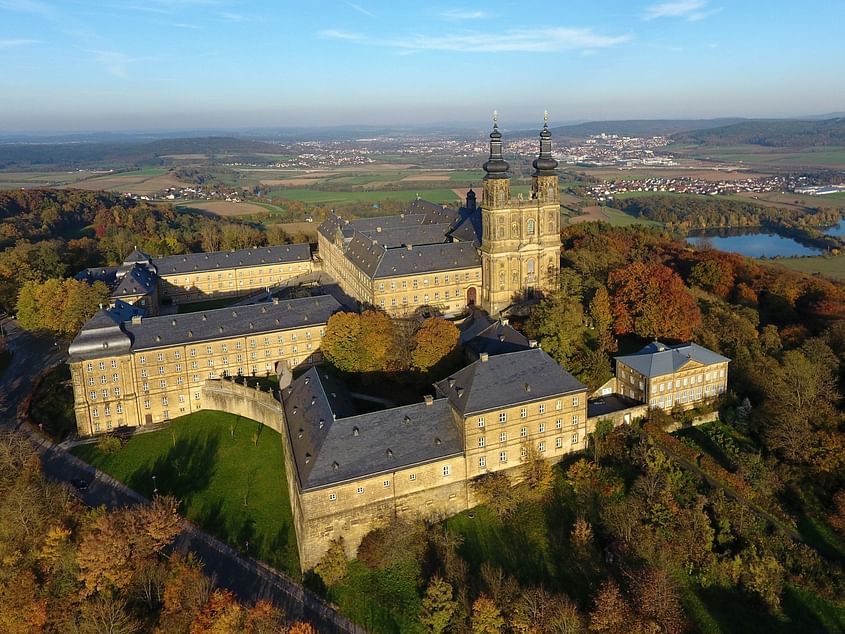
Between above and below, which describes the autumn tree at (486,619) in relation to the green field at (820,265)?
below

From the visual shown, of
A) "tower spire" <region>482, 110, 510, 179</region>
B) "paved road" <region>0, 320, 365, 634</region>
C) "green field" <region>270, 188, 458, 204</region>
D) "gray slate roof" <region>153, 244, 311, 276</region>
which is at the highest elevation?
"tower spire" <region>482, 110, 510, 179</region>

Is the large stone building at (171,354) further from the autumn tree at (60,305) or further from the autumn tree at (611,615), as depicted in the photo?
the autumn tree at (611,615)

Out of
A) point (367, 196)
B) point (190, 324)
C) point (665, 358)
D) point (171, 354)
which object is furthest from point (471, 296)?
point (367, 196)

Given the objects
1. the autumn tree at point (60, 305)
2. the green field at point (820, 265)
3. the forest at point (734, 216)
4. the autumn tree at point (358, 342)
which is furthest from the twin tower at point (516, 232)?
the forest at point (734, 216)

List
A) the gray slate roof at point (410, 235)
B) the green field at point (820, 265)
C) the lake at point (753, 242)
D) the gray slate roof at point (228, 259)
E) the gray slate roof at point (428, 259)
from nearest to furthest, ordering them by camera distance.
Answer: the gray slate roof at point (428, 259) < the gray slate roof at point (410, 235) < the gray slate roof at point (228, 259) < the green field at point (820, 265) < the lake at point (753, 242)

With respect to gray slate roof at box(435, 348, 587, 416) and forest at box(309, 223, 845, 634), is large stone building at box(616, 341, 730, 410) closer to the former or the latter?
forest at box(309, 223, 845, 634)

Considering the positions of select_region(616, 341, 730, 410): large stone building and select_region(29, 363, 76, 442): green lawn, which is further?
select_region(29, 363, 76, 442): green lawn

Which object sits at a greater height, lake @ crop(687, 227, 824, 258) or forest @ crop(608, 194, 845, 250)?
forest @ crop(608, 194, 845, 250)

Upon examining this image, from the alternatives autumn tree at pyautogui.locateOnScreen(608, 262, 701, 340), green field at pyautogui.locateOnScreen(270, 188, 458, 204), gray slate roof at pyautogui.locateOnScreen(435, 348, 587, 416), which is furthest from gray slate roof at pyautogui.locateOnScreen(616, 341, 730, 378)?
green field at pyautogui.locateOnScreen(270, 188, 458, 204)
